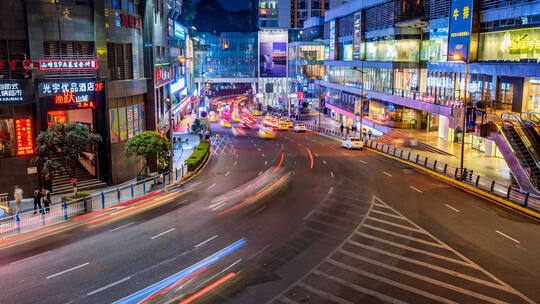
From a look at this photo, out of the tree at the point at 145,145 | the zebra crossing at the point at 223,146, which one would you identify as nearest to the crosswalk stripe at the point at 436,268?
the tree at the point at 145,145

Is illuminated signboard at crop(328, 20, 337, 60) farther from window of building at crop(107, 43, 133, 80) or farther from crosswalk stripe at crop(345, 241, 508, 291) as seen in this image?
crosswalk stripe at crop(345, 241, 508, 291)

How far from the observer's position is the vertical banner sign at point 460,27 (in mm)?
49344

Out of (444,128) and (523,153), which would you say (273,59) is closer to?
(444,128)

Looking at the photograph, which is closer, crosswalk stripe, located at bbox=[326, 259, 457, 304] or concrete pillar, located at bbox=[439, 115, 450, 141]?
crosswalk stripe, located at bbox=[326, 259, 457, 304]

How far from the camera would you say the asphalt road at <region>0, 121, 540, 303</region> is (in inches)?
709

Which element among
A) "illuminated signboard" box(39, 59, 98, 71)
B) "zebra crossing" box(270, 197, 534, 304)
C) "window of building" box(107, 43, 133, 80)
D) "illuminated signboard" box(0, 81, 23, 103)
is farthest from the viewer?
"window of building" box(107, 43, 133, 80)

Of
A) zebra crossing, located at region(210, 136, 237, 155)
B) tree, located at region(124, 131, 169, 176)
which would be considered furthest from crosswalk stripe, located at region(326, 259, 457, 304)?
zebra crossing, located at region(210, 136, 237, 155)

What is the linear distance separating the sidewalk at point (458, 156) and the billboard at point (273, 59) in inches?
3125

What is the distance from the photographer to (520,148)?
1401 inches

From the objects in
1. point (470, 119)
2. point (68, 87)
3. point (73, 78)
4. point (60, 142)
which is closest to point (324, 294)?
point (60, 142)

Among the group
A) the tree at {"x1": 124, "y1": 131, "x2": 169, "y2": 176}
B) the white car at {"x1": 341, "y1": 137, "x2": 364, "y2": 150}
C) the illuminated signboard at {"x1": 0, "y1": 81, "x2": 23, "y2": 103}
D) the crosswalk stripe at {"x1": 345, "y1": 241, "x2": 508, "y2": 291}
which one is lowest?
the white car at {"x1": 341, "y1": 137, "x2": 364, "y2": 150}

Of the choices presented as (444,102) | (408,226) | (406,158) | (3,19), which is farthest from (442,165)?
(3,19)

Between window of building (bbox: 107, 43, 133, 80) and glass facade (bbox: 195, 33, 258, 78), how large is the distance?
371ft

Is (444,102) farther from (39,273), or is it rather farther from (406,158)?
(39,273)
